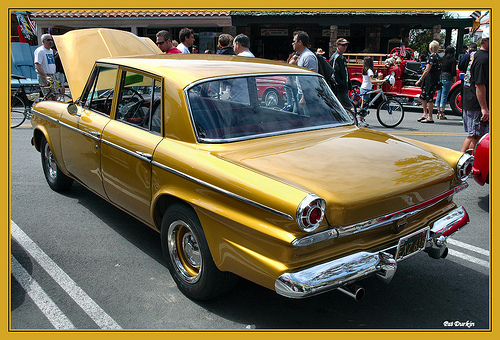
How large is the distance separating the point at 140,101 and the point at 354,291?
2.51 m

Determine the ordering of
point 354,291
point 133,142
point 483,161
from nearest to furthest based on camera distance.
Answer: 1. point 354,291
2. point 133,142
3. point 483,161

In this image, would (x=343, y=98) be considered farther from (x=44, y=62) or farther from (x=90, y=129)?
(x=44, y=62)

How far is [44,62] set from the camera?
10453 mm

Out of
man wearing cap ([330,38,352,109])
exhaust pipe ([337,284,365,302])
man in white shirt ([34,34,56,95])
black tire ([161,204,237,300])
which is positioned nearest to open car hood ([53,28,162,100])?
black tire ([161,204,237,300])

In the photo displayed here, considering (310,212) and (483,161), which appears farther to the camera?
(483,161)

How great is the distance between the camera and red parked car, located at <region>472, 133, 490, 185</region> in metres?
5.04

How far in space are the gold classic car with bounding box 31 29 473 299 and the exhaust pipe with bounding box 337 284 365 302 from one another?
0.04ft

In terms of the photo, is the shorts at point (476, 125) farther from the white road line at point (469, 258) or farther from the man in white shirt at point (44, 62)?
the man in white shirt at point (44, 62)

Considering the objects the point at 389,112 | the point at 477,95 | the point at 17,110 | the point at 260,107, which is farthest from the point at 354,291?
the point at 17,110

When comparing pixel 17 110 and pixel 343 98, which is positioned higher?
pixel 343 98

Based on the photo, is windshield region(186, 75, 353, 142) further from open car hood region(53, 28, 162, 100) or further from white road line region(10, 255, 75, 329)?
open car hood region(53, 28, 162, 100)

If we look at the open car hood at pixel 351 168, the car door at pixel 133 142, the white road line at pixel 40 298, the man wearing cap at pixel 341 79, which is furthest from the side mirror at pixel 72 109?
the man wearing cap at pixel 341 79

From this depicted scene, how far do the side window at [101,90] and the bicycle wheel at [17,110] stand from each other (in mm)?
6771

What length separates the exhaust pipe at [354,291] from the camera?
2.77 m
